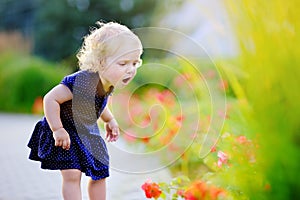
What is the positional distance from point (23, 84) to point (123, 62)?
13.5 metres

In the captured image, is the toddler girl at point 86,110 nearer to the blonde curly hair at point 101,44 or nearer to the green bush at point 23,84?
the blonde curly hair at point 101,44

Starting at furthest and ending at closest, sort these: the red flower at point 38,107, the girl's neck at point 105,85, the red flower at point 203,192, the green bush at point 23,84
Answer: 1. the green bush at point 23,84
2. the red flower at point 38,107
3. the girl's neck at point 105,85
4. the red flower at point 203,192

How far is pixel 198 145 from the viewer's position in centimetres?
472

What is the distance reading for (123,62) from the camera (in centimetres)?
318

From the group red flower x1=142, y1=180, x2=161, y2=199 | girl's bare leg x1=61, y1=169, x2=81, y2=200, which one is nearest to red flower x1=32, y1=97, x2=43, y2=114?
girl's bare leg x1=61, y1=169, x2=81, y2=200

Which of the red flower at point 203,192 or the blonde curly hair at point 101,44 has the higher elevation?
the blonde curly hair at point 101,44

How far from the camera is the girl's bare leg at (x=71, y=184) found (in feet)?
10.4

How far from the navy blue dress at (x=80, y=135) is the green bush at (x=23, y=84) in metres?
13.0

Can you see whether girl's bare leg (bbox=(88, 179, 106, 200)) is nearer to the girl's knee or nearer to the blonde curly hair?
the girl's knee

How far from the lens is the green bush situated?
53.3 ft

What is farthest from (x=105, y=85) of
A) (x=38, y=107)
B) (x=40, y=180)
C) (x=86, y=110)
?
(x=38, y=107)

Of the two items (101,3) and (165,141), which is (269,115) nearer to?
(165,141)

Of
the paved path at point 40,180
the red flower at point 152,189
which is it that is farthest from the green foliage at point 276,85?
the paved path at point 40,180

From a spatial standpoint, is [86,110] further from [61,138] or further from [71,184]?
[71,184]
